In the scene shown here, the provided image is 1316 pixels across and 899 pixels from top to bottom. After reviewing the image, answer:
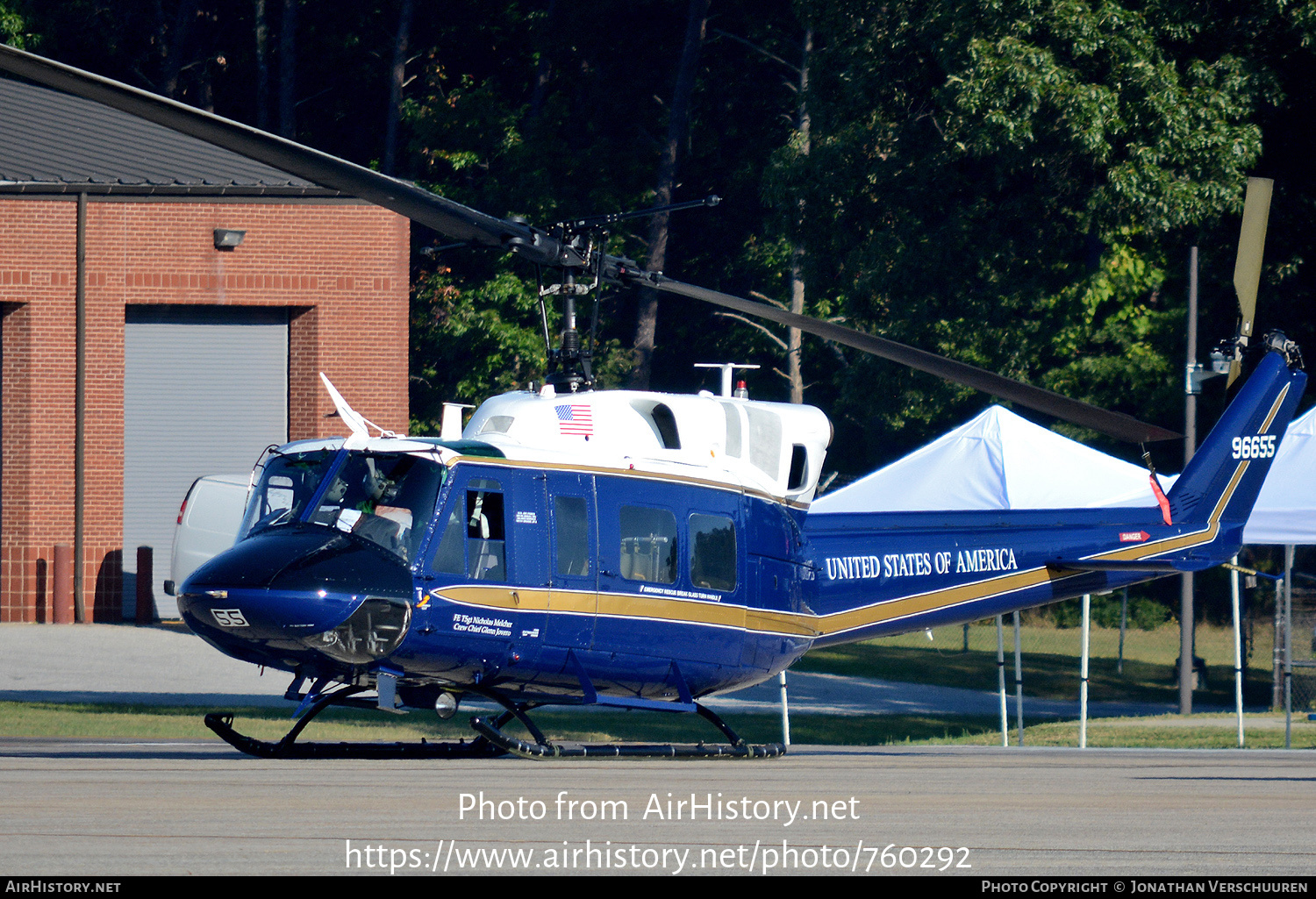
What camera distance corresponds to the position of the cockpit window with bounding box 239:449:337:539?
33.9 ft

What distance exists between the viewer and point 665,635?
11461mm

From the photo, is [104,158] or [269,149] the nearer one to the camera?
[269,149]

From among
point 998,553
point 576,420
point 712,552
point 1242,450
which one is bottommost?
point 998,553

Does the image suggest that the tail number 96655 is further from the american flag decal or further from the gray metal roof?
the gray metal roof

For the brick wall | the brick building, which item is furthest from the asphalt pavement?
the brick building

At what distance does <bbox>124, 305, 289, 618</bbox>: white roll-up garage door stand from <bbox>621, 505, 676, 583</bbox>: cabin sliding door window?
19.7 metres

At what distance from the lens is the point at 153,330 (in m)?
29.4

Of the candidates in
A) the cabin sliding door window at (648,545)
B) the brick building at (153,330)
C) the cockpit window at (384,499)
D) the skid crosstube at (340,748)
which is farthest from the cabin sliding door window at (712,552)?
the brick building at (153,330)

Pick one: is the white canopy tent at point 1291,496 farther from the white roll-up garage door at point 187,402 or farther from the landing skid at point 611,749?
the white roll-up garage door at point 187,402

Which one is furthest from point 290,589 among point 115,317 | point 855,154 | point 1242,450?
point 855,154

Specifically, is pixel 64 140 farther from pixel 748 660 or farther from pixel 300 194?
pixel 748 660

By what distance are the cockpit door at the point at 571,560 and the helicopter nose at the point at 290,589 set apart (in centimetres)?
123

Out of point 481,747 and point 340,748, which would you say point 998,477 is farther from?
point 340,748

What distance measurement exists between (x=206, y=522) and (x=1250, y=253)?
16.6 metres
